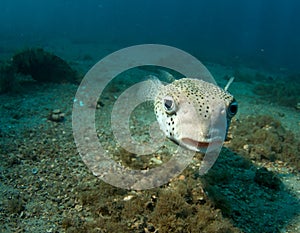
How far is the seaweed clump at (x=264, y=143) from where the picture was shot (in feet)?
19.5

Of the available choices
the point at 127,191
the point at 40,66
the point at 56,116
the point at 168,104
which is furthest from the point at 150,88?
the point at 40,66

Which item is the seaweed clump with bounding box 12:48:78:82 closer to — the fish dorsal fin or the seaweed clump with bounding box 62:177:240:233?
the fish dorsal fin

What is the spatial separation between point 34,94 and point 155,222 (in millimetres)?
5851

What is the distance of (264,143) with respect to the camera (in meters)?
6.27

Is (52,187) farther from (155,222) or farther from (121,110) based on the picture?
(121,110)

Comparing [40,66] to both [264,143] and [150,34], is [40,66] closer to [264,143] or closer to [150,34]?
[264,143]

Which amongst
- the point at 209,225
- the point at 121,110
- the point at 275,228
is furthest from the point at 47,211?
the point at 121,110

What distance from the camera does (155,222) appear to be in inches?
144

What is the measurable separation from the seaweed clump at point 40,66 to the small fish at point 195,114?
6.38 metres

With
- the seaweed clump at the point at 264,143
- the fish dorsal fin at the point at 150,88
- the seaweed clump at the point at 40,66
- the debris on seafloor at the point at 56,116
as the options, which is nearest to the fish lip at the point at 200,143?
the fish dorsal fin at the point at 150,88

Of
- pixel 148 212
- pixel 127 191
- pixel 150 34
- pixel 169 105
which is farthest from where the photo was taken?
pixel 150 34

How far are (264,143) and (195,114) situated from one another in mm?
3651

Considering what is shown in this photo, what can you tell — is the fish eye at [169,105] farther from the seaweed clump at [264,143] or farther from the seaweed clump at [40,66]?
the seaweed clump at [40,66]

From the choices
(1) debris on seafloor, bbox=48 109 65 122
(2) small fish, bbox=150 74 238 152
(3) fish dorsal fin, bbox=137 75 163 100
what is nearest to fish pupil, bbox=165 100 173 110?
(2) small fish, bbox=150 74 238 152
